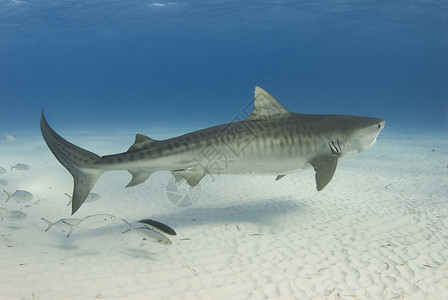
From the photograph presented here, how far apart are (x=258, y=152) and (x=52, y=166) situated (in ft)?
31.7

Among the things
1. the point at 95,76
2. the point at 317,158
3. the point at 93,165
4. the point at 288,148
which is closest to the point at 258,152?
the point at 288,148

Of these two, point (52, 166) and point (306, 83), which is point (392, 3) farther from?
point (306, 83)

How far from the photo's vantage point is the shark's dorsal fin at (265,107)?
16.1 ft

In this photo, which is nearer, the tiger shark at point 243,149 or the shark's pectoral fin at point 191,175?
the tiger shark at point 243,149

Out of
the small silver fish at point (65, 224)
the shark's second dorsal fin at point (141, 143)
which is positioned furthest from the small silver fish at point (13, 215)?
the shark's second dorsal fin at point (141, 143)

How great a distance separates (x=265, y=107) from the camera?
4.96 m

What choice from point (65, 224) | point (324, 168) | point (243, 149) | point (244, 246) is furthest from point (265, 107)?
point (65, 224)

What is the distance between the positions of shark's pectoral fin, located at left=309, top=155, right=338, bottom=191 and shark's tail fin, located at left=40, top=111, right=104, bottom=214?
3323 millimetres

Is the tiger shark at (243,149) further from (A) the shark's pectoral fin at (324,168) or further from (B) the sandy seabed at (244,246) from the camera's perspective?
(B) the sandy seabed at (244,246)

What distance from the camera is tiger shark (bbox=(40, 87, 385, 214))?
165 inches

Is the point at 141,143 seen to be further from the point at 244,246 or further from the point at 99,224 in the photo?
Answer: the point at 244,246

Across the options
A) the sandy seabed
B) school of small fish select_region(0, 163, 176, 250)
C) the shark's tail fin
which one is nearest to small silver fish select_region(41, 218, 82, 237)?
school of small fish select_region(0, 163, 176, 250)

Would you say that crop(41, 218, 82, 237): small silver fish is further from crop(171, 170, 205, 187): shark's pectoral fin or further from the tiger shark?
crop(171, 170, 205, 187): shark's pectoral fin

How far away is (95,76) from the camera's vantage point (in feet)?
584
